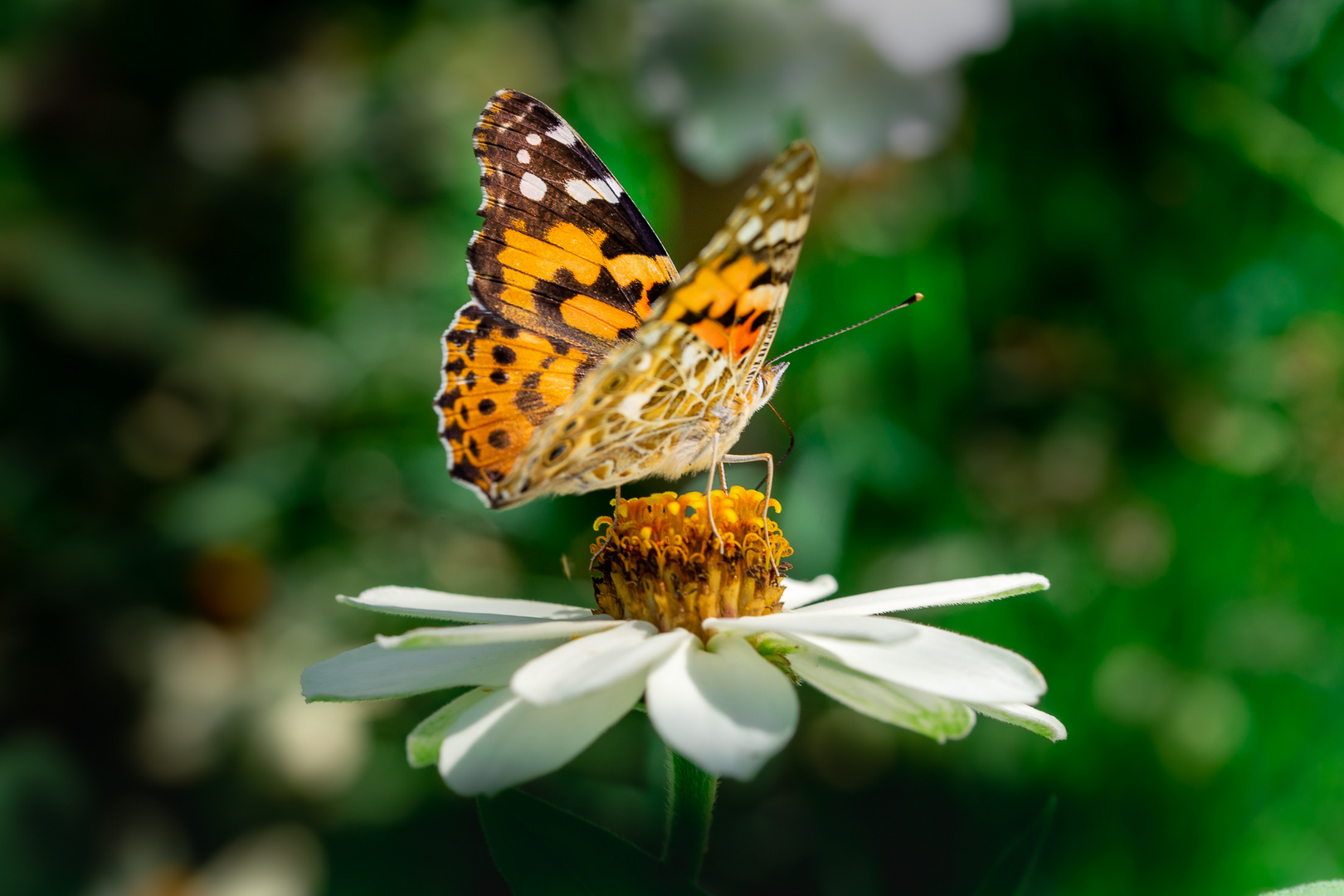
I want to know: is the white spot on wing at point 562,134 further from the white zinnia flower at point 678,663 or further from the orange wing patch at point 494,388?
the white zinnia flower at point 678,663

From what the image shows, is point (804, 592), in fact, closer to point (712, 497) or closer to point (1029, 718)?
point (712, 497)

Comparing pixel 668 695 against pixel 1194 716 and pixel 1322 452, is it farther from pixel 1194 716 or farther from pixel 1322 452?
pixel 1322 452

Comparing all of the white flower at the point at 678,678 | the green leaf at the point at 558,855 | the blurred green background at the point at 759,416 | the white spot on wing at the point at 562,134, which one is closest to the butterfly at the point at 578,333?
the white spot on wing at the point at 562,134

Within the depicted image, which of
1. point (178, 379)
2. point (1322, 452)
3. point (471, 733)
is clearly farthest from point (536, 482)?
point (178, 379)

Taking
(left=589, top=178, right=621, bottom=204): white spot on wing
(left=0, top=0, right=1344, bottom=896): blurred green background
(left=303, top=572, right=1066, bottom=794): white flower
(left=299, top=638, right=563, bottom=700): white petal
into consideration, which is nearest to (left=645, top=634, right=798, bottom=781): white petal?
(left=303, top=572, right=1066, bottom=794): white flower

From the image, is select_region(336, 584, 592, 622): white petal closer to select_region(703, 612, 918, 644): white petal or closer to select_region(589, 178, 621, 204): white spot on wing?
select_region(703, 612, 918, 644): white petal

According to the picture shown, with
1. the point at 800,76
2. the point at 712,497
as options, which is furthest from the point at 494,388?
the point at 800,76
